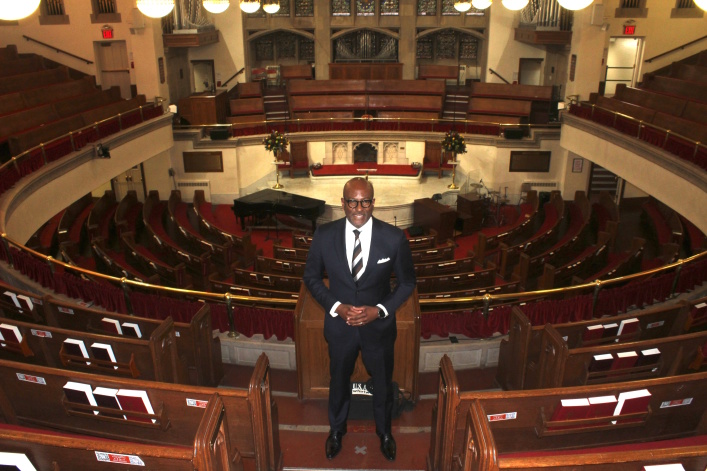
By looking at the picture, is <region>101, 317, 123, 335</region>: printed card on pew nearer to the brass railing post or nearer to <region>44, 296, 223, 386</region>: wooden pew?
<region>44, 296, 223, 386</region>: wooden pew

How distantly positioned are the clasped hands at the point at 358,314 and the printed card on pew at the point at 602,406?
140cm

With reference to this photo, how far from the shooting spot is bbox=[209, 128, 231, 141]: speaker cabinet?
1545cm

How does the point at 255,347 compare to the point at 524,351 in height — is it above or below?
below

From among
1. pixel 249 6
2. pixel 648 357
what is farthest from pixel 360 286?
pixel 249 6

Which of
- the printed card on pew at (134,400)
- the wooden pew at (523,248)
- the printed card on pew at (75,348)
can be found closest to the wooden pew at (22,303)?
the printed card on pew at (75,348)

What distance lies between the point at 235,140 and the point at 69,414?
41.8ft

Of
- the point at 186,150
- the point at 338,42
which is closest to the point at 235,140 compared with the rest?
the point at 186,150

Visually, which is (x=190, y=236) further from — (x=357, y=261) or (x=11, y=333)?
(x=357, y=261)

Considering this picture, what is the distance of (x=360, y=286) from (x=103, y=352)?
2.07 metres

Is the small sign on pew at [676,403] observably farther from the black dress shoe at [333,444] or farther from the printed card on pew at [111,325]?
the printed card on pew at [111,325]

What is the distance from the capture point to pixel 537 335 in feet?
15.2

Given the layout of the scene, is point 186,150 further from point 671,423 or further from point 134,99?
point 671,423

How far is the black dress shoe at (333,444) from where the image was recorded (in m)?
3.85

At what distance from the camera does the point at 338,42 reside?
63.1ft
